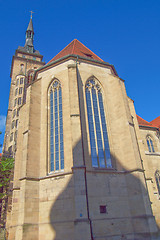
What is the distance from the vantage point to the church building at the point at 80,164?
10.7 metres

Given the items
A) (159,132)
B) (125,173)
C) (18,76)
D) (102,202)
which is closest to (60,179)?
(102,202)

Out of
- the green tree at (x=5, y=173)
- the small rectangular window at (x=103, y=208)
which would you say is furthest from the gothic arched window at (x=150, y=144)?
the green tree at (x=5, y=173)

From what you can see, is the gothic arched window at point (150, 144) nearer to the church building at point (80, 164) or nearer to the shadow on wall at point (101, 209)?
the church building at point (80, 164)

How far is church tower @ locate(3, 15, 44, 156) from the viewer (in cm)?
2962

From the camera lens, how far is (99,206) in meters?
11.2

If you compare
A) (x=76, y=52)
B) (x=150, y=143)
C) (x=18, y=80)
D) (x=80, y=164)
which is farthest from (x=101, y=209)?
(x=18, y=80)

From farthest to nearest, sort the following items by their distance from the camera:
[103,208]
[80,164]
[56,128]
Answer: [56,128] → [103,208] → [80,164]

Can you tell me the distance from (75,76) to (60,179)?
Answer: 22.9 ft

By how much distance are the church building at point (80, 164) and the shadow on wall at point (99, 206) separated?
0.04 m

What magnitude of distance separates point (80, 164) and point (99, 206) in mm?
2582

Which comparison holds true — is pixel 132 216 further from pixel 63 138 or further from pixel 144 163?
pixel 63 138

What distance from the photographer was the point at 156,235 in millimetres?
10562

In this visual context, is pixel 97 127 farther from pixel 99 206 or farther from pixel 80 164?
pixel 99 206

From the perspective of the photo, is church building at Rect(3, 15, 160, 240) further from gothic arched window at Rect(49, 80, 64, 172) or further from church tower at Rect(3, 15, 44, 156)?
church tower at Rect(3, 15, 44, 156)
